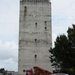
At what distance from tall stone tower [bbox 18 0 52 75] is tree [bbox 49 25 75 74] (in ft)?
32.9

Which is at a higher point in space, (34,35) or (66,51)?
(34,35)

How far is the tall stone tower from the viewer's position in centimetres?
4144

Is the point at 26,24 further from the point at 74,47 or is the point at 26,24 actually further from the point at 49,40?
the point at 74,47

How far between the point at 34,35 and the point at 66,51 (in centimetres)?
1324

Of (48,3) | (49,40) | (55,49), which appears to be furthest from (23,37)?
(55,49)

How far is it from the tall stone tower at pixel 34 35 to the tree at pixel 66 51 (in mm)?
10020

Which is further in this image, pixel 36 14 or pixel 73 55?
pixel 36 14

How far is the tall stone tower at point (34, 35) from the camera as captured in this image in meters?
41.4

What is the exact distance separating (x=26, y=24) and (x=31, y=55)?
5515 mm

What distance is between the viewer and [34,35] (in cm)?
4275

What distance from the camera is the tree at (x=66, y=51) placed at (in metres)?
29.8

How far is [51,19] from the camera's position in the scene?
142 ft

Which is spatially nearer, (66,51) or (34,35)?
(66,51)

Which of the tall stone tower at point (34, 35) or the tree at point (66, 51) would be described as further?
the tall stone tower at point (34, 35)
